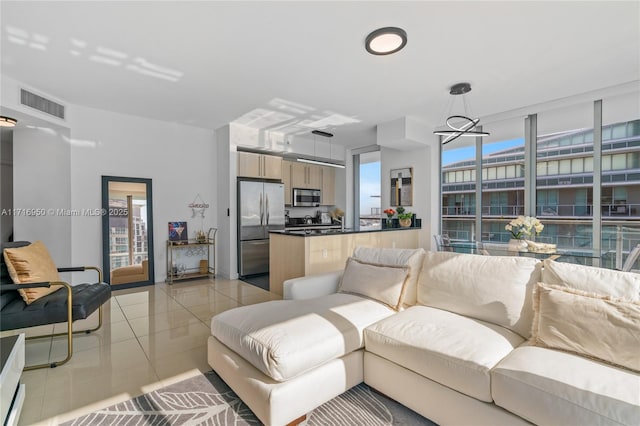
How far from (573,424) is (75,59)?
467 centimetres

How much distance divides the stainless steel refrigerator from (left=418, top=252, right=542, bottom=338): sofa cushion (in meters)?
3.76

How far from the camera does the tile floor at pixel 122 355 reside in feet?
6.61

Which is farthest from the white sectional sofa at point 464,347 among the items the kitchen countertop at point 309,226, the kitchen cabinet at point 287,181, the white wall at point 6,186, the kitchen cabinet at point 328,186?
the white wall at point 6,186

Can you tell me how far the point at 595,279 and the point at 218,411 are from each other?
2.39m

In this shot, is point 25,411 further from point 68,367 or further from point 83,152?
point 83,152

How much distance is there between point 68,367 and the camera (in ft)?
7.91

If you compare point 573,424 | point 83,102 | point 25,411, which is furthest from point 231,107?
point 573,424

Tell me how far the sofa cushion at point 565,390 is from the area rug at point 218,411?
0.59 m

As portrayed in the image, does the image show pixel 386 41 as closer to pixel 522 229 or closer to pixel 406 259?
pixel 406 259

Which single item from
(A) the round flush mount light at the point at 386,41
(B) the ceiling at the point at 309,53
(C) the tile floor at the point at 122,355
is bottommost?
(C) the tile floor at the point at 122,355

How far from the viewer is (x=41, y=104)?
12.6ft

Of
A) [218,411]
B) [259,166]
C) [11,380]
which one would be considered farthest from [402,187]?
[11,380]

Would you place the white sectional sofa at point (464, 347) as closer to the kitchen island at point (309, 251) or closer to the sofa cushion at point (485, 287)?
the sofa cushion at point (485, 287)

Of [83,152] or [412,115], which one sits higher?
[412,115]
